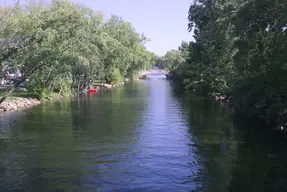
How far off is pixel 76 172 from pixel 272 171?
11.1m

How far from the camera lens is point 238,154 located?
23.8m

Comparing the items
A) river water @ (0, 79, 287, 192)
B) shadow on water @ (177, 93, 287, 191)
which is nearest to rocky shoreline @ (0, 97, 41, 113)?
river water @ (0, 79, 287, 192)

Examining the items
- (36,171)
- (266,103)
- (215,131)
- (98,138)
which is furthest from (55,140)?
(266,103)

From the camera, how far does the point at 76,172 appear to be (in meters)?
19.9

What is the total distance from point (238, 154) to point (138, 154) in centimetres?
672

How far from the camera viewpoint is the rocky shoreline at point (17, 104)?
1745 inches

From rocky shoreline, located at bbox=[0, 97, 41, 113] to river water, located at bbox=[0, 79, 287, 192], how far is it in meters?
5.19

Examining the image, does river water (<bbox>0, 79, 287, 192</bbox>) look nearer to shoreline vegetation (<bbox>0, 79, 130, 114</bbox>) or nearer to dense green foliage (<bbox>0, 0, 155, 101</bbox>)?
shoreline vegetation (<bbox>0, 79, 130, 114</bbox>)

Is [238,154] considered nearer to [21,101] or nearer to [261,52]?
[261,52]

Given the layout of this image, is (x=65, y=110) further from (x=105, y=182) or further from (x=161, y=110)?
(x=105, y=182)

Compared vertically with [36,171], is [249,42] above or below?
above

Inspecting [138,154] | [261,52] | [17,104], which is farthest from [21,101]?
[261,52]

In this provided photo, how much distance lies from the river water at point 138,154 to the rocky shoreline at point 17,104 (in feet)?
17.0

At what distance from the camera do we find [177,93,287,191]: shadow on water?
60.4 ft
